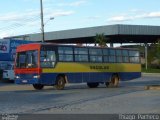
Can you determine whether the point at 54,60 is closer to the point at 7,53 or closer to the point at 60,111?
the point at 60,111

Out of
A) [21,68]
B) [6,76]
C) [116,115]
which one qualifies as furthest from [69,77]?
[116,115]

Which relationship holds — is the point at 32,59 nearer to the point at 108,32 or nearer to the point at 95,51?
the point at 95,51

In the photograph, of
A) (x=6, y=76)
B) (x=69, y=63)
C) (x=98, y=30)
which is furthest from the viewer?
(x=98, y=30)

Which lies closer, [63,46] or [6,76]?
[63,46]

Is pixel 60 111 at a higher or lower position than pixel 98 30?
lower

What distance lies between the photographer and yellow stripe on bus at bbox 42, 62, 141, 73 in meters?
30.5

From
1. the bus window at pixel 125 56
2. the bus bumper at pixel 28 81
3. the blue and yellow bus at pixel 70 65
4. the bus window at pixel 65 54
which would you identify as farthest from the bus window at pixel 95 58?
the bus bumper at pixel 28 81

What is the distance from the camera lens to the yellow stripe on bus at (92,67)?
100 feet

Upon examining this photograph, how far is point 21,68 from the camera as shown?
30391 millimetres

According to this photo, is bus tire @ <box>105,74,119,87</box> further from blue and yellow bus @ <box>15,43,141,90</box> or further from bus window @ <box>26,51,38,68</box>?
bus window @ <box>26,51,38,68</box>

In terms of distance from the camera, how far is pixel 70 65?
31453mm

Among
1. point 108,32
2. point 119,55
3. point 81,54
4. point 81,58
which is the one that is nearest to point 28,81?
point 81,58

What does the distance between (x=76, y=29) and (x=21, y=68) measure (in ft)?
187

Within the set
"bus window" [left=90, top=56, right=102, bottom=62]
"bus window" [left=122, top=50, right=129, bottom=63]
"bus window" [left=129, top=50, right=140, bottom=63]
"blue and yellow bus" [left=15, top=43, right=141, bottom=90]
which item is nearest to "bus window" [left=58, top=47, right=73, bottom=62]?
"blue and yellow bus" [left=15, top=43, right=141, bottom=90]
